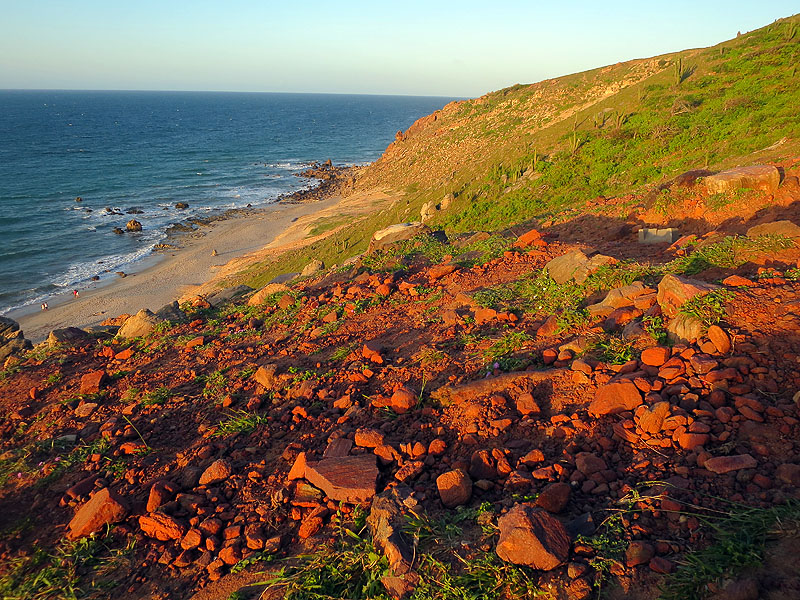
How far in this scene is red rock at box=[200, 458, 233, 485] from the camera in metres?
4.31

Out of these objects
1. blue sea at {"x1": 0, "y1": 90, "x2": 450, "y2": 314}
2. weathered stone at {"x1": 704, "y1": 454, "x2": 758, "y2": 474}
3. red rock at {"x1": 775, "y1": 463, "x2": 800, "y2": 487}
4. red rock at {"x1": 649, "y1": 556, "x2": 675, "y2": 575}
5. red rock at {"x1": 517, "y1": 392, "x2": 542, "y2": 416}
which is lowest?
blue sea at {"x1": 0, "y1": 90, "x2": 450, "y2": 314}

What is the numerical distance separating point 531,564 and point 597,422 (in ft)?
5.41

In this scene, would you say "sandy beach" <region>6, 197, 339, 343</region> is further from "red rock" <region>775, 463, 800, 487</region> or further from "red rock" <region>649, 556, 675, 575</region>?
"red rock" <region>775, 463, 800, 487</region>

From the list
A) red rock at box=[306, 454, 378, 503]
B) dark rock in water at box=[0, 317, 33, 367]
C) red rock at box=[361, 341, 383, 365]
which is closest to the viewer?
red rock at box=[306, 454, 378, 503]

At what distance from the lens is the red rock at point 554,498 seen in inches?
126

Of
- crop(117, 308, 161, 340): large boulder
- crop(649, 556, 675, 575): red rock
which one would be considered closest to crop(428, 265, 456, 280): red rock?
crop(117, 308, 161, 340): large boulder

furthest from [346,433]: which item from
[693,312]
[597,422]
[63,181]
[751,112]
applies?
[63,181]

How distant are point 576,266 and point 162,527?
627 cm

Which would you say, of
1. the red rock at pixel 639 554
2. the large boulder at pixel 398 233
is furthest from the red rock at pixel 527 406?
the large boulder at pixel 398 233

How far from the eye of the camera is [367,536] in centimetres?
339

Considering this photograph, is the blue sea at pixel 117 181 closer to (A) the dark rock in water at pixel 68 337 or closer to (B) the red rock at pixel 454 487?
(A) the dark rock in water at pixel 68 337

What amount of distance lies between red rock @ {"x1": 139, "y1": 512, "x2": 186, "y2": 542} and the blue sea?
76.7 feet

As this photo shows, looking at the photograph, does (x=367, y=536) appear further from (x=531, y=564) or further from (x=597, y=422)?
(x=597, y=422)

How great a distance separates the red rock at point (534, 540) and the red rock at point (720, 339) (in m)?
2.50
